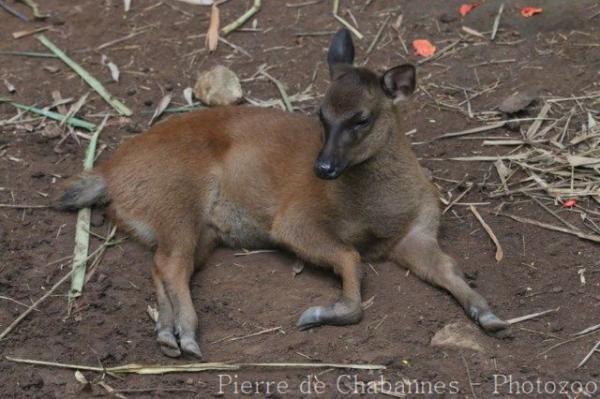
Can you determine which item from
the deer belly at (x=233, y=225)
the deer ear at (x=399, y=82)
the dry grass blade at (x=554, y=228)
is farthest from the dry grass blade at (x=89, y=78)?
the dry grass blade at (x=554, y=228)

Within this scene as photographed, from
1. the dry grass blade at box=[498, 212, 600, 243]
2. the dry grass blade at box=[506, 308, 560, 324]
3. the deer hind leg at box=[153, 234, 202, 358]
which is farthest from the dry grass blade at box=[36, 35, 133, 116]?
the dry grass blade at box=[506, 308, 560, 324]

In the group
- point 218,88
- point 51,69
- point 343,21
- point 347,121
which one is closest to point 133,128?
point 218,88

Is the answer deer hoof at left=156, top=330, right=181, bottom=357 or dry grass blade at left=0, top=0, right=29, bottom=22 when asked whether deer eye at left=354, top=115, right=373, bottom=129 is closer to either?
deer hoof at left=156, top=330, right=181, bottom=357

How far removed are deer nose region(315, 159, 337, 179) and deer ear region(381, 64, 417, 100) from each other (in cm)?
78

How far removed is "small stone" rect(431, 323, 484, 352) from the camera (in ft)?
20.6

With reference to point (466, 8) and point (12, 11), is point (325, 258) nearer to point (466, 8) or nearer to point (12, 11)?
point (466, 8)

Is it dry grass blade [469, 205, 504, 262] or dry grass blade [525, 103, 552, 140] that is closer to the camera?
dry grass blade [469, 205, 504, 262]

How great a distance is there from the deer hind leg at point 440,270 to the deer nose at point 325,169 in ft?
3.05

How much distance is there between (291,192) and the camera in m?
7.43

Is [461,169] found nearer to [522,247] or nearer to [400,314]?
[522,247]

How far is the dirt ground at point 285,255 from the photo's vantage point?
20.3 feet

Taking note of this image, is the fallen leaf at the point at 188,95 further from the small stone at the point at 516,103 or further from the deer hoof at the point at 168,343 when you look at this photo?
the deer hoof at the point at 168,343

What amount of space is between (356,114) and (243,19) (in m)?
3.74

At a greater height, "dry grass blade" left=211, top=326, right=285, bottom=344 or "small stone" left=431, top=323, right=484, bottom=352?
"small stone" left=431, top=323, right=484, bottom=352
